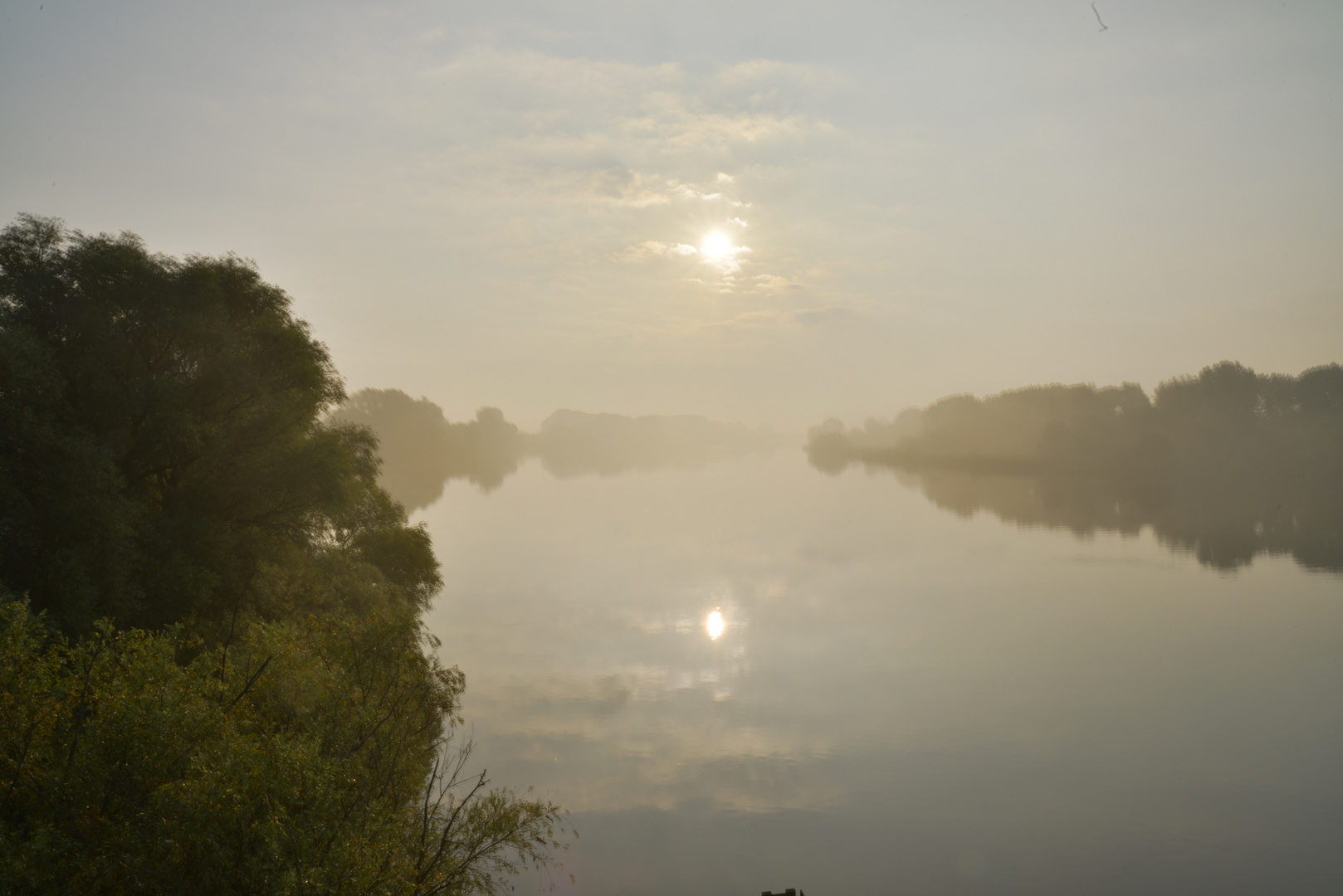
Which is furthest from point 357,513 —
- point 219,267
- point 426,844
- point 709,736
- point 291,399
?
point 426,844

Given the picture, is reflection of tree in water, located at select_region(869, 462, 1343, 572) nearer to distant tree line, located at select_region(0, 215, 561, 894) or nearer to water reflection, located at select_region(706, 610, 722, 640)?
water reflection, located at select_region(706, 610, 722, 640)

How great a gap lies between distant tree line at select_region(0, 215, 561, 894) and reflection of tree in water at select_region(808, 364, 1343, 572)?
50.2m

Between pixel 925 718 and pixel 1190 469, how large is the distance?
272 ft

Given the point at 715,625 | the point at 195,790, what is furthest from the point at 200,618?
the point at 715,625

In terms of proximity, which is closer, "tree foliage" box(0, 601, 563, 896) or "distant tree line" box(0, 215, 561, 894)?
"tree foliage" box(0, 601, 563, 896)

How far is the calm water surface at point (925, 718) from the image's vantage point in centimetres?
1839

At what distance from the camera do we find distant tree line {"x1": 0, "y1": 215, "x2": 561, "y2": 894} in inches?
380

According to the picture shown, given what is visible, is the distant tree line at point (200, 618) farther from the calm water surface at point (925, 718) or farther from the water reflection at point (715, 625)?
the water reflection at point (715, 625)

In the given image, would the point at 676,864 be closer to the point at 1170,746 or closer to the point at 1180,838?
the point at 1180,838

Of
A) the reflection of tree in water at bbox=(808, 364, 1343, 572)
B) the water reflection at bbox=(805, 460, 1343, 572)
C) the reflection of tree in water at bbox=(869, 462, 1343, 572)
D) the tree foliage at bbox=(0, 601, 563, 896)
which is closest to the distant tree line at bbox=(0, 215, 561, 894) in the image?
the tree foliage at bbox=(0, 601, 563, 896)

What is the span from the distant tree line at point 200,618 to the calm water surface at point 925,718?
4.53 metres

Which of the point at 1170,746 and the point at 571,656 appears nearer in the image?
the point at 1170,746

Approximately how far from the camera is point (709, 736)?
2619cm

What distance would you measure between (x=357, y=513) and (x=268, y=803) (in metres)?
19.7
